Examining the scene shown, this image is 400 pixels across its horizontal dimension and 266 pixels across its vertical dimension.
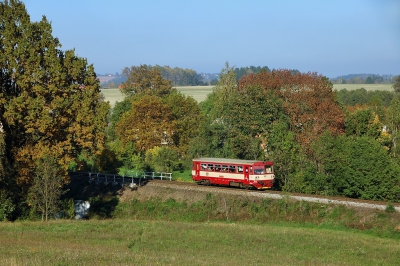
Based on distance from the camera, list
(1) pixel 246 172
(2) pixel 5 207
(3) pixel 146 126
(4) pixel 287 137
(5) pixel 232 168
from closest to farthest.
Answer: (2) pixel 5 207
(1) pixel 246 172
(5) pixel 232 168
(4) pixel 287 137
(3) pixel 146 126

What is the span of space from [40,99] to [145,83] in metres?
77.1

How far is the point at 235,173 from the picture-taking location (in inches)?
1980

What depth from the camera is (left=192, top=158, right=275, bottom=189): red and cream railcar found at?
49250 millimetres

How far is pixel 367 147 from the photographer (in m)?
49.8

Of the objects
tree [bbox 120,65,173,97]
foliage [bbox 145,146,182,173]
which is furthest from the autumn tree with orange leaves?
tree [bbox 120,65,173,97]

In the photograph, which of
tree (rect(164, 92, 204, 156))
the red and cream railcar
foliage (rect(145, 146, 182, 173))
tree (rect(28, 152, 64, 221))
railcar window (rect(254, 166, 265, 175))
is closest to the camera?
tree (rect(28, 152, 64, 221))

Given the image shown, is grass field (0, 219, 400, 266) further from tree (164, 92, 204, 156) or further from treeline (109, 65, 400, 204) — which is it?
tree (164, 92, 204, 156)

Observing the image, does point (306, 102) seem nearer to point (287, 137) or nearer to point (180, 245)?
point (287, 137)

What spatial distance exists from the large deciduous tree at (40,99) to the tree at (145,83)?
7136cm

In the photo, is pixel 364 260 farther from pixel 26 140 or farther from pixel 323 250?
pixel 26 140

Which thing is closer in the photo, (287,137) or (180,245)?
(180,245)

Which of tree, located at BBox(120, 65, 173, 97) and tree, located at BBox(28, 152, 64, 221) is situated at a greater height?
tree, located at BBox(120, 65, 173, 97)

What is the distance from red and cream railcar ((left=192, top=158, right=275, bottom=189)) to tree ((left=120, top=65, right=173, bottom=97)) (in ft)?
213

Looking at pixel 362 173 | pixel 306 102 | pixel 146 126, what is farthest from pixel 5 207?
pixel 306 102
